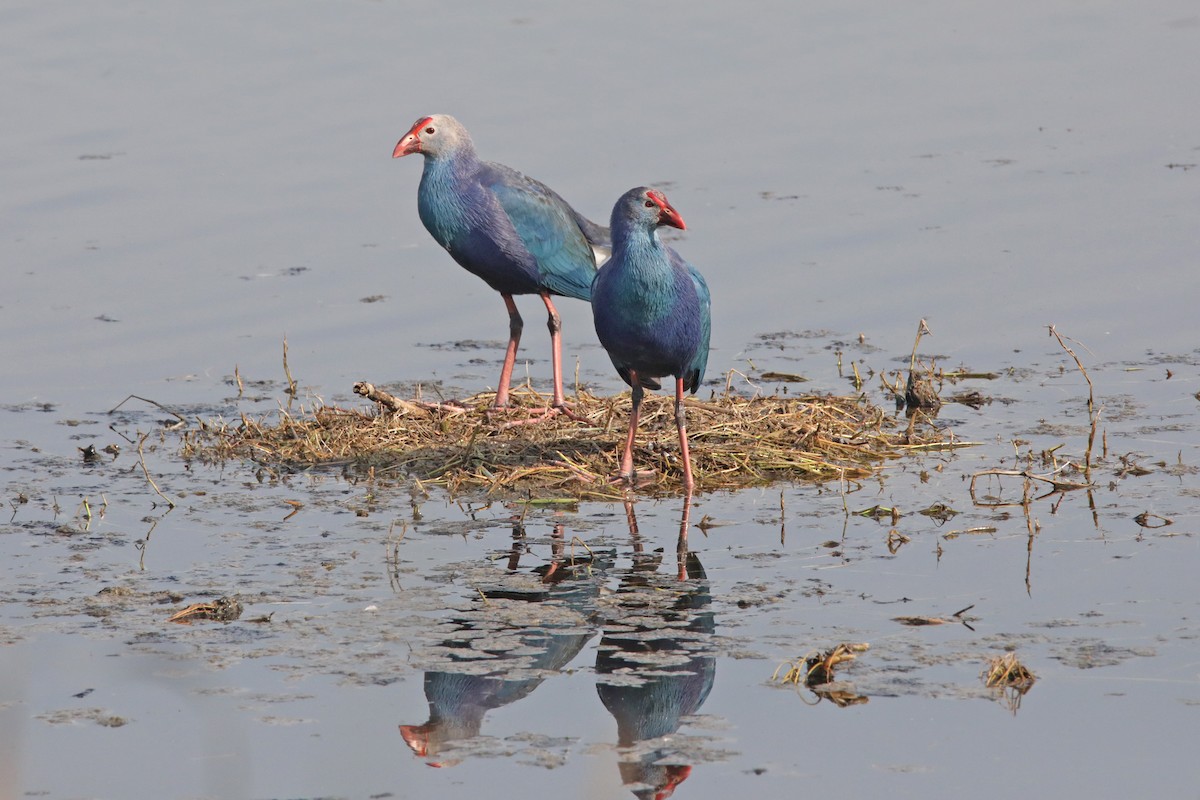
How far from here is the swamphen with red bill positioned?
9.37 m

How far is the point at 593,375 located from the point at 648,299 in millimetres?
2649

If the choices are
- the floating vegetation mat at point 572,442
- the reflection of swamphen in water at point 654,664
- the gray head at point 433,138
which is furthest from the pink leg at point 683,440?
the gray head at point 433,138

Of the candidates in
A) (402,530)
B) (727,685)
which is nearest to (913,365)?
(402,530)

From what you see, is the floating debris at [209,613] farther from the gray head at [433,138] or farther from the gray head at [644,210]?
the gray head at [433,138]

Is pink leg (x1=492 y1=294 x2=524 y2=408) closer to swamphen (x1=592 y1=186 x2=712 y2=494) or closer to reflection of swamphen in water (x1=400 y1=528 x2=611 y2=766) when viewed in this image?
swamphen (x1=592 y1=186 x2=712 y2=494)

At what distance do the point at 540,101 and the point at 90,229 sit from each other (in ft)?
11.9

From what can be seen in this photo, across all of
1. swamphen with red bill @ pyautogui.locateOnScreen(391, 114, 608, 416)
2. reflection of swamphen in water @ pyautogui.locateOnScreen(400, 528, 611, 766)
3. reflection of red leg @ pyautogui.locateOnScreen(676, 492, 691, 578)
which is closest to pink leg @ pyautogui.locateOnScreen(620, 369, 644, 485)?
reflection of red leg @ pyautogui.locateOnScreen(676, 492, 691, 578)

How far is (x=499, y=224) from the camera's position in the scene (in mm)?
9375

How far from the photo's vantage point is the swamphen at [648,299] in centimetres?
768

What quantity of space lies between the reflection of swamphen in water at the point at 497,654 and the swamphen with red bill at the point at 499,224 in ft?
8.39

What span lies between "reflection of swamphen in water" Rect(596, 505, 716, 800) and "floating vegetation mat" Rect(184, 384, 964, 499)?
1.23 m

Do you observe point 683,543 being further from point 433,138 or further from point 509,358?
point 433,138

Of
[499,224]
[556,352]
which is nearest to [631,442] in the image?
[556,352]

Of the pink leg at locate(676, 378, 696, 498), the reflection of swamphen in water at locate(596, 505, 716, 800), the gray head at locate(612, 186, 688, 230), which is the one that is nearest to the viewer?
the reflection of swamphen in water at locate(596, 505, 716, 800)
